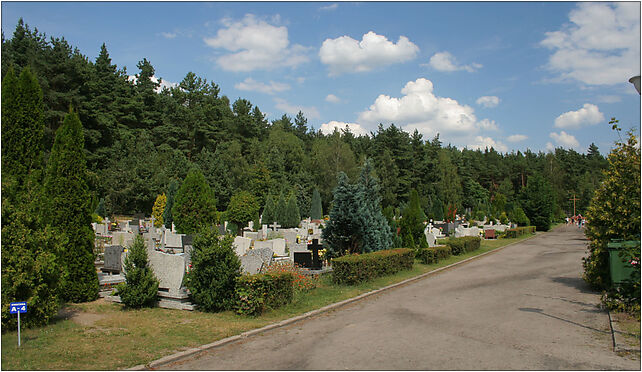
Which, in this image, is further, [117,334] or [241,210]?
[241,210]

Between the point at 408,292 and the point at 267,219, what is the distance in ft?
89.4

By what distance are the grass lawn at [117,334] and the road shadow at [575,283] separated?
744cm

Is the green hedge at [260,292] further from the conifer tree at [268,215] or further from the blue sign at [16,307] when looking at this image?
the conifer tree at [268,215]

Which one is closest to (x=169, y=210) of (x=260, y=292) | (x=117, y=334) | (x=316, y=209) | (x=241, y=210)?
(x=241, y=210)

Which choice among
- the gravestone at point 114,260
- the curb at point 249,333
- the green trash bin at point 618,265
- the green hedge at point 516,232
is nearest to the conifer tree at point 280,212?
the green hedge at point 516,232

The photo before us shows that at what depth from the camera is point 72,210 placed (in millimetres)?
9930

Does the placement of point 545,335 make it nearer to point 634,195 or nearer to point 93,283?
point 634,195

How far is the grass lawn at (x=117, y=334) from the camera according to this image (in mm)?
5938

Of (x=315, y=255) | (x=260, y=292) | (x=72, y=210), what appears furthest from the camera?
(x=315, y=255)

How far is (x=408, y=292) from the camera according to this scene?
40.1 ft

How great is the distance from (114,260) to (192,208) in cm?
809

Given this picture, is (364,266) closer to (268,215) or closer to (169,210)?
(169,210)

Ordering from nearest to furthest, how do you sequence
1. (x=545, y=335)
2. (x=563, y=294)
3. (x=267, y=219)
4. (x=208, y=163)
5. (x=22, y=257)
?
(x=22, y=257), (x=545, y=335), (x=563, y=294), (x=267, y=219), (x=208, y=163)

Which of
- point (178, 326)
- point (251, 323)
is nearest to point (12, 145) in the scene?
point (178, 326)
